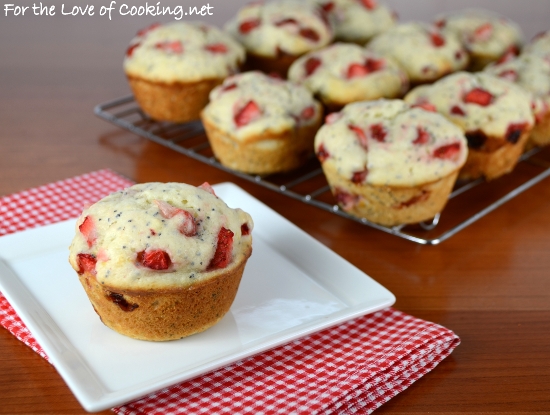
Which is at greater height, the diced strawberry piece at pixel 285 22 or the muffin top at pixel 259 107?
the diced strawberry piece at pixel 285 22

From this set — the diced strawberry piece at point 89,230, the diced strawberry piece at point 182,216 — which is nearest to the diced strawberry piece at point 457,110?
the diced strawberry piece at point 182,216

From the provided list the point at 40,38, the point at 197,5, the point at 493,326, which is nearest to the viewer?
the point at 493,326

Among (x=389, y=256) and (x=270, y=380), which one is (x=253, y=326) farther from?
(x=389, y=256)

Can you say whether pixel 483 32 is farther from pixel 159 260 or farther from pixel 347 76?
pixel 159 260

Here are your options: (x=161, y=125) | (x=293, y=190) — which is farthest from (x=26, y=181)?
(x=293, y=190)

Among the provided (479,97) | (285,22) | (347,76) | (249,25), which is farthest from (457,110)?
(249,25)

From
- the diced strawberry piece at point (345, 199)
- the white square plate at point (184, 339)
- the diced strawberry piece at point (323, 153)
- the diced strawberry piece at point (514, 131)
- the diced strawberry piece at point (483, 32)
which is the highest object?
the diced strawberry piece at point (483, 32)

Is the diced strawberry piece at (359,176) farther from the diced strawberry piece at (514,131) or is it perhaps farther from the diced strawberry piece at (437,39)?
the diced strawberry piece at (437,39)
